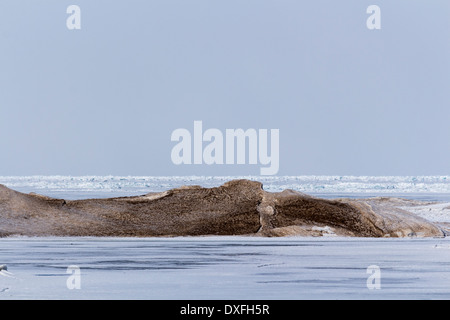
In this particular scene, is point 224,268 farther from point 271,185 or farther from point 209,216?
point 271,185

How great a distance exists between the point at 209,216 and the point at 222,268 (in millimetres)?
5374

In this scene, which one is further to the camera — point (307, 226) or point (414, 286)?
point (307, 226)

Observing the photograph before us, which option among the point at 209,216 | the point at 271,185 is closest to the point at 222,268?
the point at 209,216

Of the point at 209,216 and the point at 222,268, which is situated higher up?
the point at 222,268

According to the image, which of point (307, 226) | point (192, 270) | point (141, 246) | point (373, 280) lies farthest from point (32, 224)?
point (373, 280)

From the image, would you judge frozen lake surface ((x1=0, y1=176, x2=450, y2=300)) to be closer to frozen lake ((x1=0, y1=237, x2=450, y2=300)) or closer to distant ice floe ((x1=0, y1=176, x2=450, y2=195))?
frozen lake ((x1=0, y1=237, x2=450, y2=300))

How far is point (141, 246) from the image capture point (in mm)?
12117

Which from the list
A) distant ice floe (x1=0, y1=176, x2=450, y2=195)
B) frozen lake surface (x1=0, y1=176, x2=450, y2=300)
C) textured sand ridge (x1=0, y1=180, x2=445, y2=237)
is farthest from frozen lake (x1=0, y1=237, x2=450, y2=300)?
distant ice floe (x1=0, y1=176, x2=450, y2=195)

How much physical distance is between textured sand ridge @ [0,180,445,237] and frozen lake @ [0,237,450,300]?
87 centimetres

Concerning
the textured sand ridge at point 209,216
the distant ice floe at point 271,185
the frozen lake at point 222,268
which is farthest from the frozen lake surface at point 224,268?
the distant ice floe at point 271,185

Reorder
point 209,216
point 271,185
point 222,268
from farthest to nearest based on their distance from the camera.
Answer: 1. point 271,185
2. point 209,216
3. point 222,268

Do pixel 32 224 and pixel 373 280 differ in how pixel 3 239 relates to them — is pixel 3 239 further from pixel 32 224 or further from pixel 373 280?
pixel 373 280

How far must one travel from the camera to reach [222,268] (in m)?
9.16
